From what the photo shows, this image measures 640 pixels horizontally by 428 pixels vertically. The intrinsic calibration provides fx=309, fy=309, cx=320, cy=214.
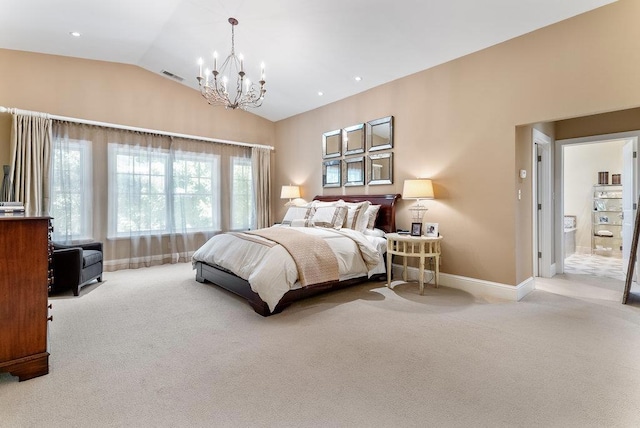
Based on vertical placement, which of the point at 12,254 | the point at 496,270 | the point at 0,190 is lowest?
the point at 496,270

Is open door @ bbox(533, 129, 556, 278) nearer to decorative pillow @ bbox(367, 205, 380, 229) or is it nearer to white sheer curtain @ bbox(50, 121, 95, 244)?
decorative pillow @ bbox(367, 205, 380, 229)

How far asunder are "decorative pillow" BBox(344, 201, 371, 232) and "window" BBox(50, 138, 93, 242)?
405 cm

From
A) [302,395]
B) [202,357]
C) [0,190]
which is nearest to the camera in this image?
[302,395]

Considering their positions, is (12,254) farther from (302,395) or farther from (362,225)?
(362,225)

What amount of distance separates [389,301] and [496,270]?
135 cm

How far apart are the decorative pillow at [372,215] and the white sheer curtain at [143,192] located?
3.08m

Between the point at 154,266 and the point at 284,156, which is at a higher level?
the point at 284,156

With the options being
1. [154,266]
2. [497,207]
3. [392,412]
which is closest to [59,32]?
[154,266]

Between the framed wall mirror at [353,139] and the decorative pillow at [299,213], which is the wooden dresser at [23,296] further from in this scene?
the framed wall mirror at [353,139]

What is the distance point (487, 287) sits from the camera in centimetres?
369

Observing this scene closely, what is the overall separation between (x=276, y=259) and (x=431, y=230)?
2.11m

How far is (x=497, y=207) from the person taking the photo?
3615 millimetres

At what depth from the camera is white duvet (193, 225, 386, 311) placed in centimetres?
295

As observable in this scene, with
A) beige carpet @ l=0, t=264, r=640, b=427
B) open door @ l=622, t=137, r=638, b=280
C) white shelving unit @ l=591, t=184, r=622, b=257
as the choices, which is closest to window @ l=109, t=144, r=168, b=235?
beige carpet @ l=0, t=264, r=640, b=427
